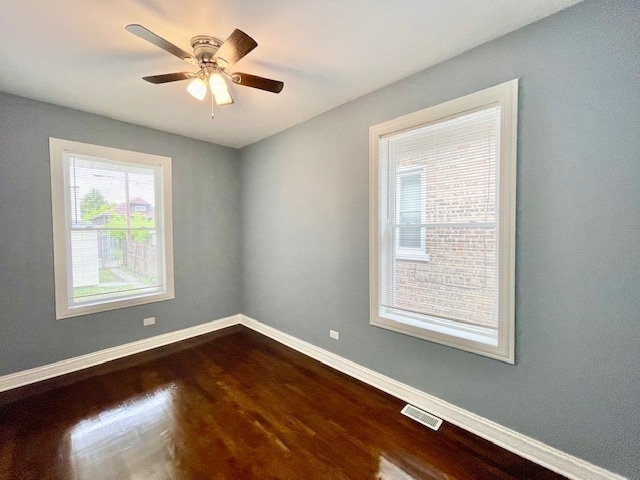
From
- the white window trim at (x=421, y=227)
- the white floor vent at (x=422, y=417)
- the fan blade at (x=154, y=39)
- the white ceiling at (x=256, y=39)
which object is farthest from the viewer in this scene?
the white window trim at (x=421, y=227)

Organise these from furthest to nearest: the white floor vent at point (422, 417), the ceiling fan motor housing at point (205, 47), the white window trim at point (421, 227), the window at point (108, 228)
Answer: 1. the window at point (108, 228)
2. the white window trim at point (421, 227)
3. the white floor vent at point (422, 417)
4. the ceiling fan motor housing at point (205, 47)

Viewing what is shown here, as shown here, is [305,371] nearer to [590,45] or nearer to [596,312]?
[596,312]

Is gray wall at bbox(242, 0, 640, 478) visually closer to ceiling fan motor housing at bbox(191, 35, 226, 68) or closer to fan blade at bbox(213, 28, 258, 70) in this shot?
fan blade at bbox(213, 28, 258, 70)

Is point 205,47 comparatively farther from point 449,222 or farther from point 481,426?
point 481,426

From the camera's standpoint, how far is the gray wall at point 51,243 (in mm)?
2500

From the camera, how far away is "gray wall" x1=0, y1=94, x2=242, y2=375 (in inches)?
98.4

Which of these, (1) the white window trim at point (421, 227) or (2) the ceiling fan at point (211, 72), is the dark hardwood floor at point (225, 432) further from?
(2) the ceiling fan at point (211, 72)

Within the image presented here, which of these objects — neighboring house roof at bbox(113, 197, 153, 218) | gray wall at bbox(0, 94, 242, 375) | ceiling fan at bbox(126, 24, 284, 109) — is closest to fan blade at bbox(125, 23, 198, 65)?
ceiling fan at bbox(126, 24, 284, 109)

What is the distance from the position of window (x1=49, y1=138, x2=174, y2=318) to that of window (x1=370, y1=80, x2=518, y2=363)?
2812 millimetres

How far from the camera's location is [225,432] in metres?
1.95

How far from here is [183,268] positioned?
3.67 metres

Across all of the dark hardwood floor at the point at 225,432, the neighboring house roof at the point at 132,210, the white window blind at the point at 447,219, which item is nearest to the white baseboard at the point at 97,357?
the dark hardwood floor at the point at 225,432

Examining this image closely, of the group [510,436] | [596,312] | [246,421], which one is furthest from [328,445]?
[596,312]

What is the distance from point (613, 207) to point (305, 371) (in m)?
2.73
